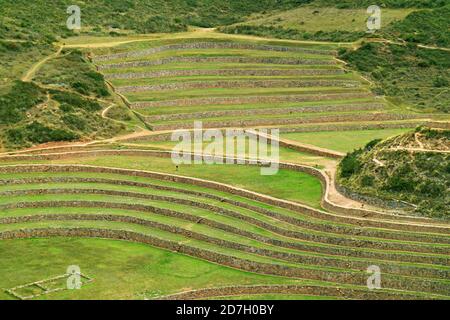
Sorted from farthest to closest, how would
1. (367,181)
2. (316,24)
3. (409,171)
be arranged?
1. (316,24)
2. (367,181)
3. (409,171)

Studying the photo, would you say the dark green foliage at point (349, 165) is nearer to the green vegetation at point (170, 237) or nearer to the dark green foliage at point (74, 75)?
the green vegetation at point (170, 237)

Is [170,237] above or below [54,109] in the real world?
below

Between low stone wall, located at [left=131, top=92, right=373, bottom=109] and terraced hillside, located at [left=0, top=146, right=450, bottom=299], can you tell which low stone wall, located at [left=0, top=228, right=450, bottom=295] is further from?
low stone wall, located at [left=131, top=92, right=373, bottom=109]

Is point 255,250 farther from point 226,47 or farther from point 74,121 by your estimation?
point 226,47

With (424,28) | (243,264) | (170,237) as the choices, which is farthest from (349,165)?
(424,28)

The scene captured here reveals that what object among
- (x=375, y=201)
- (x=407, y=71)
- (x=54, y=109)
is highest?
(x=407, y=71)

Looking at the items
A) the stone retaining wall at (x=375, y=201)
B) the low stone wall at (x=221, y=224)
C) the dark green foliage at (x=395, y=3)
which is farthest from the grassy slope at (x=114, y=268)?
the dark green foliage at (x=395, y=3)
